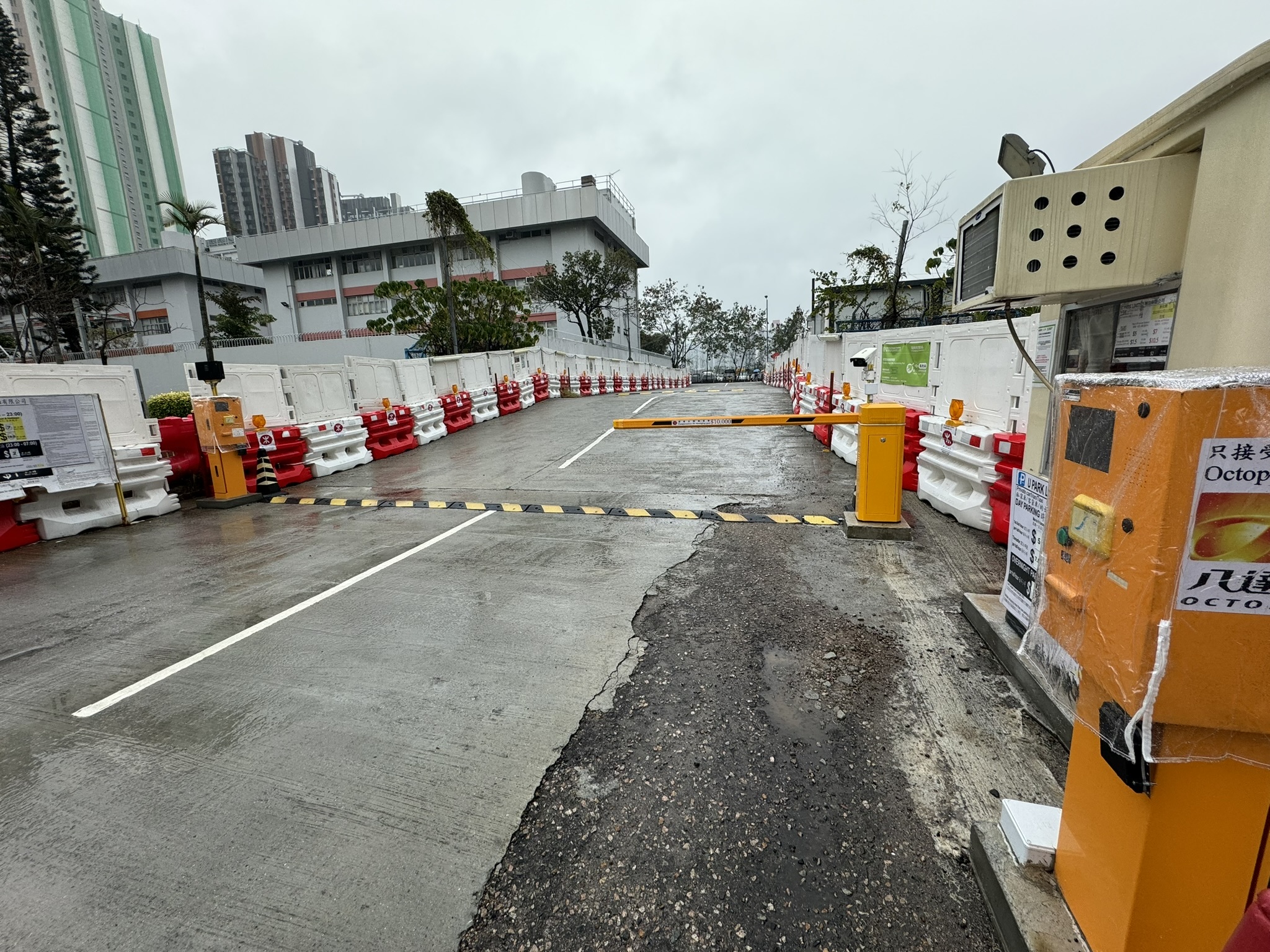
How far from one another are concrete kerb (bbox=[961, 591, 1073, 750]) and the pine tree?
39128 mm

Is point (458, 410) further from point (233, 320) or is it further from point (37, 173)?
point (233, 320)

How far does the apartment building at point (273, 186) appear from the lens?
10156cm

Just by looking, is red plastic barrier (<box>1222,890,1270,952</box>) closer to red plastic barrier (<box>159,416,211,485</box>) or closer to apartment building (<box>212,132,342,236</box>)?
red plastic barrier (<box>159,416,211,485</box>)

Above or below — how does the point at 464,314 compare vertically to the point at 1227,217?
above

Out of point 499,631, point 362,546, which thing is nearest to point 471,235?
point 362,546

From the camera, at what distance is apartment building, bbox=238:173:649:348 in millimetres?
50875

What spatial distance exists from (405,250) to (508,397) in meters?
43.7

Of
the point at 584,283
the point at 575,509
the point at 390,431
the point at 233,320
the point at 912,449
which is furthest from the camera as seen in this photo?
the point at 584,283

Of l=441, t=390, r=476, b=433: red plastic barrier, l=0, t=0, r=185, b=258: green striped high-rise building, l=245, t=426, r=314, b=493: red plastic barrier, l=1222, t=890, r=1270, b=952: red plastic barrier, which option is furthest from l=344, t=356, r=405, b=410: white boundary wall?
l=0, t=0, r=185, b=258: green striped high-rise building

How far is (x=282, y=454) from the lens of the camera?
921cm

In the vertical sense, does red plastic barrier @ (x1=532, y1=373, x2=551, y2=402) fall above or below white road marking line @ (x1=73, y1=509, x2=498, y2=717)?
above

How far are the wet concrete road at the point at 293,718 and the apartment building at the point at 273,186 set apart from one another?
118189mm

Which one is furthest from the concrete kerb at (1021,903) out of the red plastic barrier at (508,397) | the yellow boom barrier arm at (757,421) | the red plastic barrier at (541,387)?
the red plastic barrier at (541,387)

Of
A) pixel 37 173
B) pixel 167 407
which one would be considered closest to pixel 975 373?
pixel 167 407
